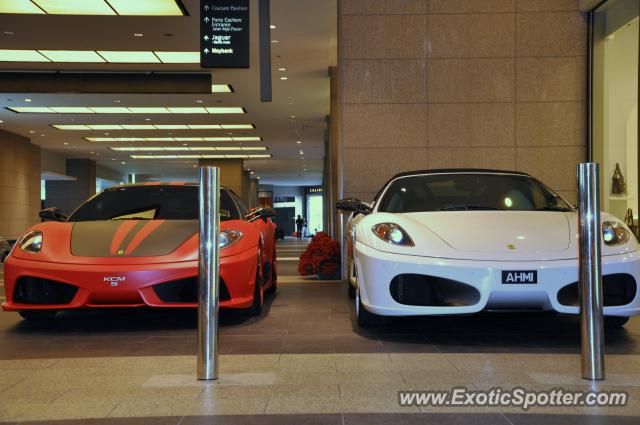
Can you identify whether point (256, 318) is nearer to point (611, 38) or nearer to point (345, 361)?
point (345, 361)

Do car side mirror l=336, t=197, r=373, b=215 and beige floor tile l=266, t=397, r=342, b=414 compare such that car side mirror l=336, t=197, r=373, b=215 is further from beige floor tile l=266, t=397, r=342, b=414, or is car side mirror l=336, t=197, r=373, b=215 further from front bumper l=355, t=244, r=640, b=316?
beige floor tile l=266, t=397, r=342, b=414

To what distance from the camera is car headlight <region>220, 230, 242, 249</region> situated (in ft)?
15.5

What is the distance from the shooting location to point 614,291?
3.86 m

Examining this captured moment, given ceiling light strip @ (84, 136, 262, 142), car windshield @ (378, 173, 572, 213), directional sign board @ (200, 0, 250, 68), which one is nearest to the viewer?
car windshield @ (378, 173, 572, 213)

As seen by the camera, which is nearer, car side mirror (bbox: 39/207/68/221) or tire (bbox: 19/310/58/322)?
tire (bbox: 19/310/58/322)

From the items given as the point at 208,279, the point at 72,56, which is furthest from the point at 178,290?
the point at 72,56

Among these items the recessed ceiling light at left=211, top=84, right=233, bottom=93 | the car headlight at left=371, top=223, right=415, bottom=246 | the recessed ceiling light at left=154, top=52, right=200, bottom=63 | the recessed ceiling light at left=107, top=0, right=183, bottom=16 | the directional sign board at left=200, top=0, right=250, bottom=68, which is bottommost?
the car headlight at left=371, top=223, right=415, bottom=246

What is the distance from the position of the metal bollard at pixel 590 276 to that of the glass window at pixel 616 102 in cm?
474

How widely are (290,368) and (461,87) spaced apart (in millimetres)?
5885

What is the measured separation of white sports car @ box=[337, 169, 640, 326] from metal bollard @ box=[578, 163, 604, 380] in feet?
2.15

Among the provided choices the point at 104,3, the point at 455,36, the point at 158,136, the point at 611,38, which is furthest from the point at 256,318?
the point at 158,136

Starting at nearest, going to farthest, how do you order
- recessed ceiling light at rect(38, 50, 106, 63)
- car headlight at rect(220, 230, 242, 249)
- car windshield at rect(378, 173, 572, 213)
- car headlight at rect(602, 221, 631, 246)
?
car headlight at rect(602, 221, 631, 246), car headlight at rect(220, 230, 242, 249), car windshield at rect(378, 173, 572, 213), recessed ceiling light at rect(38, 50, 106, 63)

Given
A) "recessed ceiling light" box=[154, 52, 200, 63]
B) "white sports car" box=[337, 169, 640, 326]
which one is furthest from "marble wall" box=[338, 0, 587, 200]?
"recessed ceiling light" box=[154, 52, 200, 63]

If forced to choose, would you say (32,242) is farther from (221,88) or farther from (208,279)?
(221,88)
